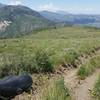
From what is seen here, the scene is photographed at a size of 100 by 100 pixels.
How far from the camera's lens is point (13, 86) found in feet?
51.3

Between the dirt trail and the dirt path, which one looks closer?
the dirt path

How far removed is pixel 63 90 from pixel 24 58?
769 centimetres

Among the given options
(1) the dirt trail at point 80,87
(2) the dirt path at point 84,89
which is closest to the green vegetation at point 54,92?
(1) the dirt trail at point 80,87

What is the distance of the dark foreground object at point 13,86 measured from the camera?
15.0 metres

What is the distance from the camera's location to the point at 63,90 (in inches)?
549

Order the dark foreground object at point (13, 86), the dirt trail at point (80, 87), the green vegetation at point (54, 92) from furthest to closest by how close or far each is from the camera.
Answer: the dirt trail at point (80, 87) → the dark foreground object at point (13, 86) → the green vegetation at point (54, 92)

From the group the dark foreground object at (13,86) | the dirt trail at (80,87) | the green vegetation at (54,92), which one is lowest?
the dirt trail at (80,87)

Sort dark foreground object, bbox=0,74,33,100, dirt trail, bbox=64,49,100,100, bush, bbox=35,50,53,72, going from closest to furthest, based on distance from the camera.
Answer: dark foreground object, bbox=0,74,33,100
dirt trail, bbox=64,49,100,100
bush, bbox=35,50,53,72

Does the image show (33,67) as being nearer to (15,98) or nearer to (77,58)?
(15,98)

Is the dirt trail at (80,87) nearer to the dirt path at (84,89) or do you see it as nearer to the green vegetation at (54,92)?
the dirt path at (84,89)

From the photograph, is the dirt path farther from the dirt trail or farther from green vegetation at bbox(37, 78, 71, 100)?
green vegetation at bbox(37, 78, 71, 100)

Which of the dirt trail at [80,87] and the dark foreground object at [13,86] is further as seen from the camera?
the dirt trail at [80,87]

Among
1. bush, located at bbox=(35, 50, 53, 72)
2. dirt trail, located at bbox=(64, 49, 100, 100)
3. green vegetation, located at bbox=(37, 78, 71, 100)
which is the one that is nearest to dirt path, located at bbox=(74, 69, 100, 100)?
dirt trail, located at bbox=(64, 49, 100, 100)

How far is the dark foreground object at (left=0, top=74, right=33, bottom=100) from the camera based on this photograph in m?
15.0
